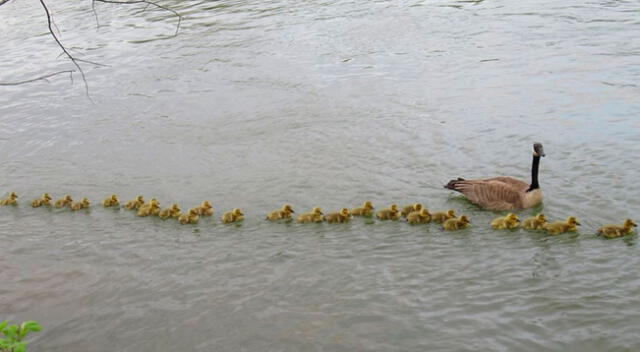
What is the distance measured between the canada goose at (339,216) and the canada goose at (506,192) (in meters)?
1.55

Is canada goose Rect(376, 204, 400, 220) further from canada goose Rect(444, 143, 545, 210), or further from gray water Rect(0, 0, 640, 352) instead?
canada goose Rect(444, 143, 545, 210)

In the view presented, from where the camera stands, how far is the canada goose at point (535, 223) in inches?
333

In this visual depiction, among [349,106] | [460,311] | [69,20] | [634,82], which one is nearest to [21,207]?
[349,106]

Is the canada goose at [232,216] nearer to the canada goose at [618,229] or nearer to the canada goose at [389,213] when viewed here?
the canada goose at [389,213]

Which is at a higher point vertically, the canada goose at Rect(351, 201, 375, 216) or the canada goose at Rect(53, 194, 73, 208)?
the canada goose at Rect(53, 194, 73, 208)

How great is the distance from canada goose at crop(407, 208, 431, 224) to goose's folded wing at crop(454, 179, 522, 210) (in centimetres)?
78

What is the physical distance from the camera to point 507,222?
862 cm

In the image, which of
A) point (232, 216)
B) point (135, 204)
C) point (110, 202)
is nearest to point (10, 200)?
point (110, 202)

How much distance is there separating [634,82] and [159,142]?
27.8 feet

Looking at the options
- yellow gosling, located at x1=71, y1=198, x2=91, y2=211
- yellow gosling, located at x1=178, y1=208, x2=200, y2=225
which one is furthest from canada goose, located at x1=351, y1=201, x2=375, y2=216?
yellow gosling, located at x1=71, y1=198, x2=91, y2=211

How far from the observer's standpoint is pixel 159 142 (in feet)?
A: 43.8

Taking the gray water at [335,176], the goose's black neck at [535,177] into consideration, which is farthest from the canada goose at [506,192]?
the gray water at [335,176]

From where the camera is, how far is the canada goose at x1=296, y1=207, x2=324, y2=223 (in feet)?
30.7

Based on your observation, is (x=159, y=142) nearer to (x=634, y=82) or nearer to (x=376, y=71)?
(x=376, y=71)
